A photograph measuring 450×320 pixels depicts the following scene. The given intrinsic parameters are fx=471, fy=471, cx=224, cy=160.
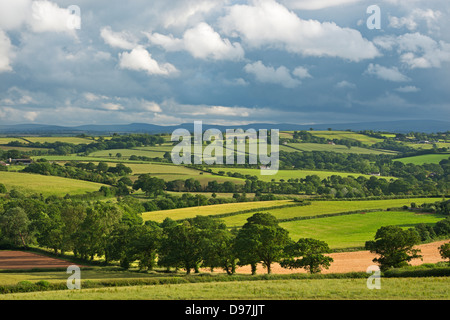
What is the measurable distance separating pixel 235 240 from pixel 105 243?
19.3 metres

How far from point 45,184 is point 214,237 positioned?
87184 millimetres

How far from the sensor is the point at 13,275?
5159 cm

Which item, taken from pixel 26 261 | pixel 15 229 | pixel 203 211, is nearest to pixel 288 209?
pixel 203 211

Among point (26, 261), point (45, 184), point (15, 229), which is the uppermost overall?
point (45, 184)

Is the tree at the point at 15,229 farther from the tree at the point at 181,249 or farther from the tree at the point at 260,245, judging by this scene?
the tree at the point at 260,245

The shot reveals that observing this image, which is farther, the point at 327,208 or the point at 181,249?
the point at 327,208

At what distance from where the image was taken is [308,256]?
52.0 meters

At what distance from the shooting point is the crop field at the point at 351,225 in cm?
7987

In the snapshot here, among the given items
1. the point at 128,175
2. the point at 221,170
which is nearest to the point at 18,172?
the point at 128,175

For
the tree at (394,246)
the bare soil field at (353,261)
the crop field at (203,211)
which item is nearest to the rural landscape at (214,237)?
the tree at (394,246)

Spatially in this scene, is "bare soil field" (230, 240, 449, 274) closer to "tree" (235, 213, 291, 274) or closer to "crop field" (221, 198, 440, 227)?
"tree" (235, 213, 291, 274)

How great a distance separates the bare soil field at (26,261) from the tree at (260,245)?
23.0 metres

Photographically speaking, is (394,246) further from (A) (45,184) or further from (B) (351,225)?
(A) (45,184)

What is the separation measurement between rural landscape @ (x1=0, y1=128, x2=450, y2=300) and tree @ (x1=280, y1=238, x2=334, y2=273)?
0.45 ft
